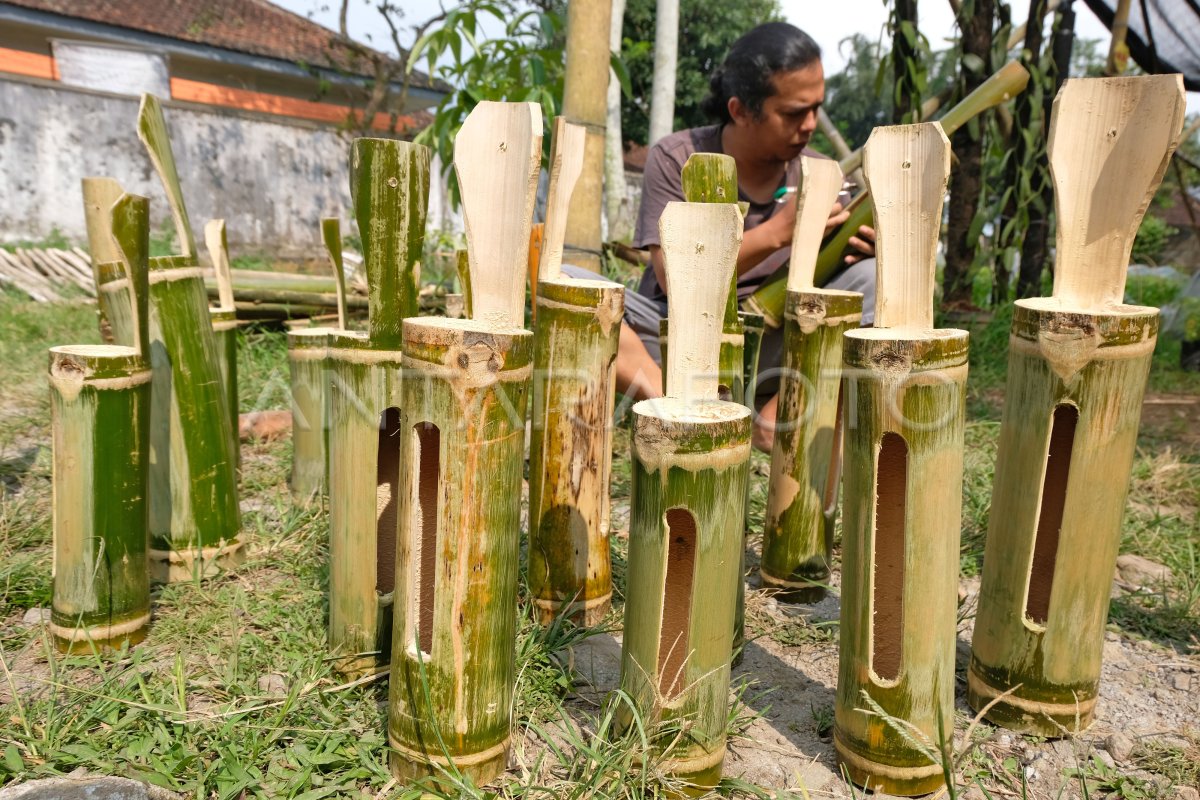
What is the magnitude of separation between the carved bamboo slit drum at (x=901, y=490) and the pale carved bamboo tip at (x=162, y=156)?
1.37 metres

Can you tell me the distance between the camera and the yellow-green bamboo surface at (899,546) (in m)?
1.25

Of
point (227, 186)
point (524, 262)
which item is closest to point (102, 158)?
point (227, 186)

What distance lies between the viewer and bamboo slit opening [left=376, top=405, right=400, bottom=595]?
159 centimetres

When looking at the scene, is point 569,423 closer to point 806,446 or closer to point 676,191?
point 806,446

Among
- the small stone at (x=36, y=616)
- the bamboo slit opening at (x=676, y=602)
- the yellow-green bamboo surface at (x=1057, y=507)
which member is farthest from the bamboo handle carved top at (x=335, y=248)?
the yellow-green bamboo surface at (x=1057, y=507)

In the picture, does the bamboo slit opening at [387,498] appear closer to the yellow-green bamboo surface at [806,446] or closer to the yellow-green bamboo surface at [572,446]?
the yellow-green bamboo surface at [572,446]

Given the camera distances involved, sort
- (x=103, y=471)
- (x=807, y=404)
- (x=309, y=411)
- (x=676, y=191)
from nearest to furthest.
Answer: (x=103, y=471) < (x=807, y=404) < (x=309, y=411) < (x=676, y=191)

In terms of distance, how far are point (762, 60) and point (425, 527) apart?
1.97m

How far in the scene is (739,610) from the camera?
64.5 inches

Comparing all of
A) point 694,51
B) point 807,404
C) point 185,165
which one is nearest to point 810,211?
point 807,404

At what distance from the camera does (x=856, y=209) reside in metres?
2.31

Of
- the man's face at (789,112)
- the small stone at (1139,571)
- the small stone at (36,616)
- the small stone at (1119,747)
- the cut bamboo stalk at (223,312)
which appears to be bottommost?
the small stone at (36,616)

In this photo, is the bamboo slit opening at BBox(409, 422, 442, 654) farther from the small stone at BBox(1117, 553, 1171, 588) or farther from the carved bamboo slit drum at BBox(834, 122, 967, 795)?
the small stone at BBox(1117, 553, 1171, 588)

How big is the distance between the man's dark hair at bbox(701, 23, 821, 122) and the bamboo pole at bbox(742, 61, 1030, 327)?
13.2 inches
